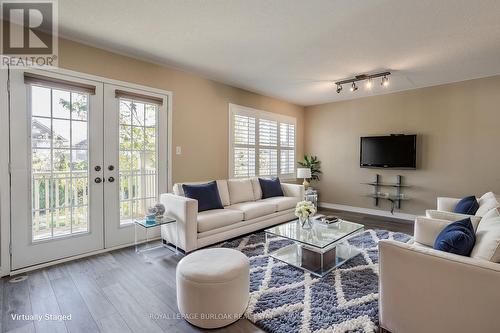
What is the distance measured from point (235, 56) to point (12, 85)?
2.55 metres

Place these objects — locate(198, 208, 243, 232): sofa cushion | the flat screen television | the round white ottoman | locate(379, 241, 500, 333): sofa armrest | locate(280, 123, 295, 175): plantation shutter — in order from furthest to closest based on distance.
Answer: locate(280, 123, 295, 175): plantation shutter, the flat screen television, locate(198, 208, 243, 232): sofa cushion, the round white ottoman, locate(379, 241, 500, 333): sofa armrest

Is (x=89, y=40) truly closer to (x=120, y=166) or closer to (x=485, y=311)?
(x=120, y=166)

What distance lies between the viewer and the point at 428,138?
469 centimetres

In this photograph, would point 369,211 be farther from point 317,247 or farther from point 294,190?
point 317,247

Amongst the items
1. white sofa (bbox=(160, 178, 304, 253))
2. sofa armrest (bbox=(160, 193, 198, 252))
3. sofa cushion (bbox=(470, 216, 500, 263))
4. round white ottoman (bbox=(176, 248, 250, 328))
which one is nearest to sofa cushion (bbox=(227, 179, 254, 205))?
white sofa (bbox=(160, 178, 304, 253))

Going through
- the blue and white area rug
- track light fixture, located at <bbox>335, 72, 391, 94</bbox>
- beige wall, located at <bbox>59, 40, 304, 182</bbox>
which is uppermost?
track light fixture, located at <bbox>335, 72, 391, 94</bbox>

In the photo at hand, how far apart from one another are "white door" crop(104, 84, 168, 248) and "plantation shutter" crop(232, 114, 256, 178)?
59.2 inches

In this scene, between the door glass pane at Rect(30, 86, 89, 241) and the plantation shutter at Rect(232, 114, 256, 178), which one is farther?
the plantation shutter at Rect(232, 114, 256, 178)

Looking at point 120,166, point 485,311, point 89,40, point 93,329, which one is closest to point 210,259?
point 93,329

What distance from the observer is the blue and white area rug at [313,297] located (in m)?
1.79

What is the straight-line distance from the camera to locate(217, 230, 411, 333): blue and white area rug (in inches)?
70.3

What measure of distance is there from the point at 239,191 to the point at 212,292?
8.45 ft

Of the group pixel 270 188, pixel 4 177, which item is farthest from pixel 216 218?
pixel 4 177

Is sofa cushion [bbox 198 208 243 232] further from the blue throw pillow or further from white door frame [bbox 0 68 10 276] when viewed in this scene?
the blue throw pillow
